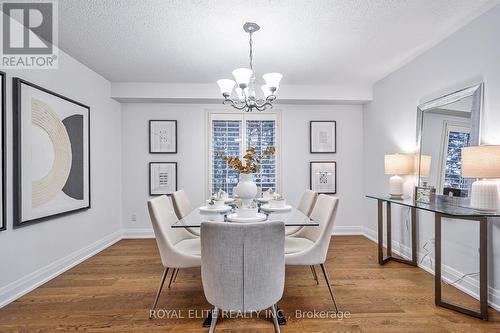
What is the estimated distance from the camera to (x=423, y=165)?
2.99 metres

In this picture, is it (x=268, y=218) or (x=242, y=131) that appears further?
(x=242, y=131)

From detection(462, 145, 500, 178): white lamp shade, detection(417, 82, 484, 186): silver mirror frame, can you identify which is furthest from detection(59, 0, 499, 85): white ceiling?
detection(462, 145, 500, 178): white lamp shade

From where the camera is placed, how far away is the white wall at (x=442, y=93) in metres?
2.19

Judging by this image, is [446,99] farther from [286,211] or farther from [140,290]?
[140,290]

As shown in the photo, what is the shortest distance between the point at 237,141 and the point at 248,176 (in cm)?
197

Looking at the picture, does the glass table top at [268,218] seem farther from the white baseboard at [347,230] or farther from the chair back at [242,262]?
the white baseboard at [347,230]

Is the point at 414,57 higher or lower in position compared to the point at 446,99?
higher

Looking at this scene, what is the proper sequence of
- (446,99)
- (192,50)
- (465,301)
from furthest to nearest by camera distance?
1. (192,50)
2. (446,99)
3. (465,301)

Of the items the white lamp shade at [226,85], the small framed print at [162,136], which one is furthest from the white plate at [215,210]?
the small framed print at [162,136]

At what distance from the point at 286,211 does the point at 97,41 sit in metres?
2.63

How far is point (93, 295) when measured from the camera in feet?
7.88

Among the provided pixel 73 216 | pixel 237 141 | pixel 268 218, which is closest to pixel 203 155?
pixel 237 141

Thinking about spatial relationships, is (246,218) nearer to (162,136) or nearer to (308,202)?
(308,202)

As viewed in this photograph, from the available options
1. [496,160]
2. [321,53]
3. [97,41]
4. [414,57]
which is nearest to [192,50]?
[97,41]
